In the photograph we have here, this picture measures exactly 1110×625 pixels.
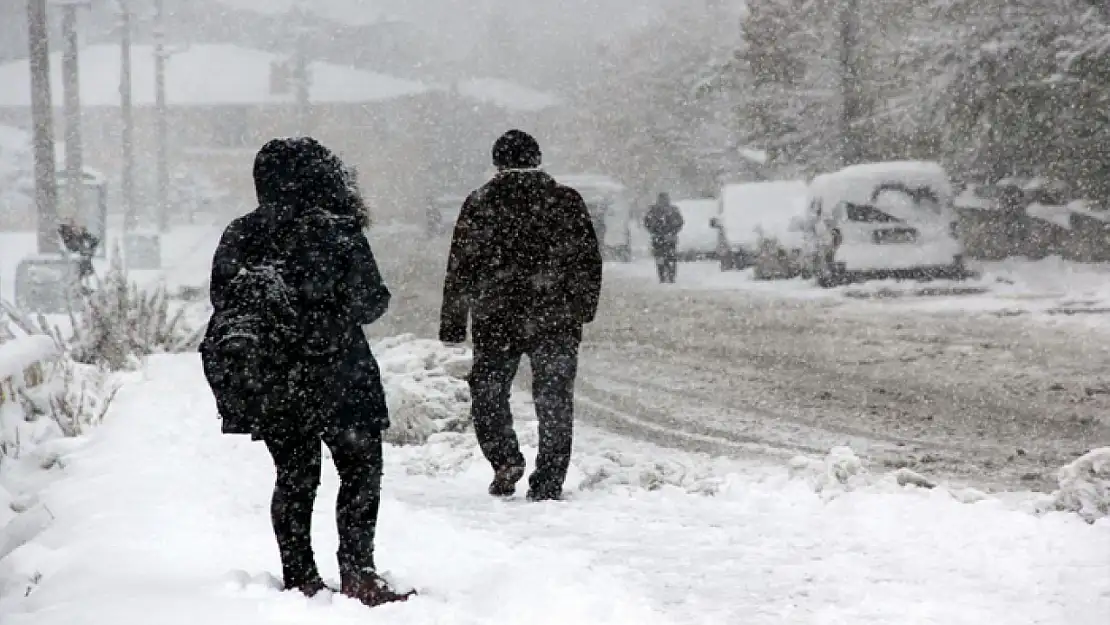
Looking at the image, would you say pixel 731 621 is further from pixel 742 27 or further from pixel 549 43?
pixel 549 43

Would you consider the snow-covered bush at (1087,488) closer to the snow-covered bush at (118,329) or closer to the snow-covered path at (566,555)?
the snow-covered path at (566,555)

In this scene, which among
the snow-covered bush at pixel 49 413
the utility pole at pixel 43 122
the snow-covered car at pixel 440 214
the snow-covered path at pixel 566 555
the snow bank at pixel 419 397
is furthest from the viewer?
the snow-covered car at pixel 440 214

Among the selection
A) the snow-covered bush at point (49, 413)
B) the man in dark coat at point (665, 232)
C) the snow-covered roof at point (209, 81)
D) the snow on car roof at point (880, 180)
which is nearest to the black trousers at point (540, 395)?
the snow-covered bush at point (49, 413)

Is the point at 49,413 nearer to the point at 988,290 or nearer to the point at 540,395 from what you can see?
the point at 540,395

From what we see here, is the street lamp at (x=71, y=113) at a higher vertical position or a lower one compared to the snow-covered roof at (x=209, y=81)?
lower

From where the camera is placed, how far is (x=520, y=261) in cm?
650

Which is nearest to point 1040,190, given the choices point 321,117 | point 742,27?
point 742,27

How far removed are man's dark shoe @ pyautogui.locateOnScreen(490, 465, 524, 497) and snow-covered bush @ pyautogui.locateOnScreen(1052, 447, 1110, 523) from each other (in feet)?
8.42

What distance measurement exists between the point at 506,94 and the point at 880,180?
6179cm

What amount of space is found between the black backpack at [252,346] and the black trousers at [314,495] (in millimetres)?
192

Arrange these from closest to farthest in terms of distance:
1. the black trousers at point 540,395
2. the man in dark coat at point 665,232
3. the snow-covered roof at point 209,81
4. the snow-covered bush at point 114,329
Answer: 1. the black trousers at point 540,395
2. the snow-covered bush at point 114,329
3. the man in dark coat at point 665,232
4. the snow-covered roof at point 209,81

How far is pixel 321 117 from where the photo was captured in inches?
2938

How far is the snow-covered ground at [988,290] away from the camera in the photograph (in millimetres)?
17516

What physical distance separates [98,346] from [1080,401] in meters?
7.29
